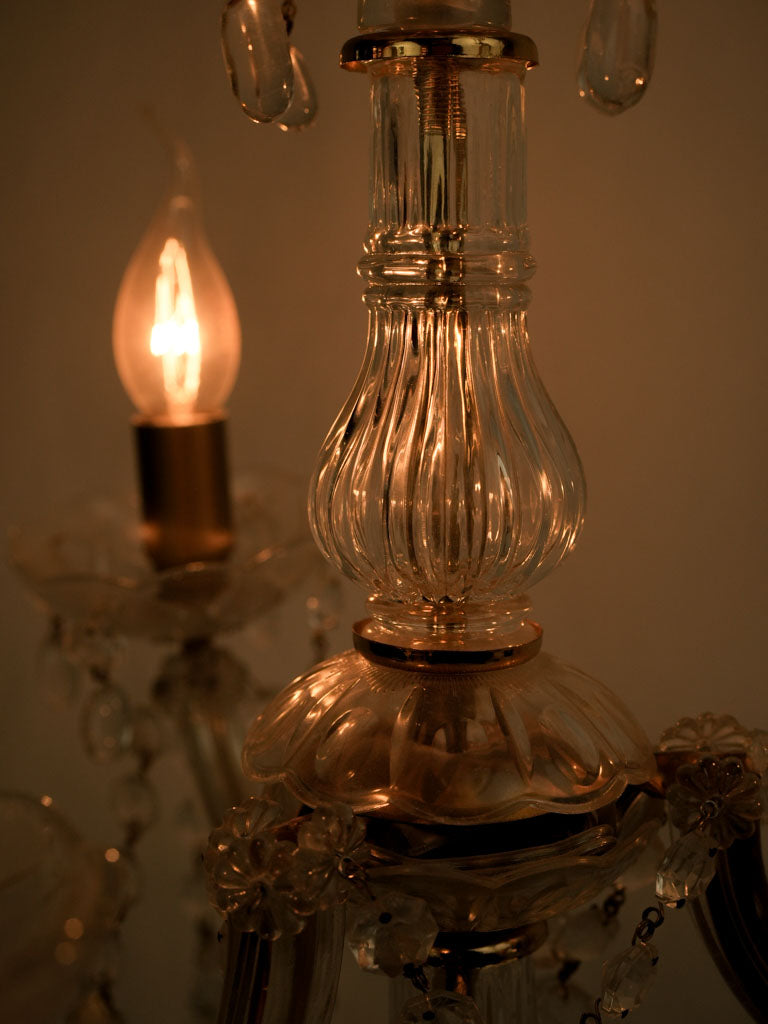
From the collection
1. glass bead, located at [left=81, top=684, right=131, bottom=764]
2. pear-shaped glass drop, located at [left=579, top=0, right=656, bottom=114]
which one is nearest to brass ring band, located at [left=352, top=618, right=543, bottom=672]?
pear-shaped glass drop, located at [left=579, top=0, right=656, bottom=114]

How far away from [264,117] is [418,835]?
0.59 feet

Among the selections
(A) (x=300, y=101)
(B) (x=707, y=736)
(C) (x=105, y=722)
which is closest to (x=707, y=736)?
(B) (x=707, y=736)

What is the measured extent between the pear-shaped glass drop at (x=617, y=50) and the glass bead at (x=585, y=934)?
0.94 ft

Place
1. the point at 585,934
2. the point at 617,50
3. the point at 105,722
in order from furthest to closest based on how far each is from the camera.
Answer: the point at 105,722, the point at 585,934, the point at 617,50

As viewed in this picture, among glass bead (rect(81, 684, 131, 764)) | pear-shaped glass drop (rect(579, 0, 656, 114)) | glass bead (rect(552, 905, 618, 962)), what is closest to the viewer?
pear-shaped glass drop (rect(579, 0, 656, 114))

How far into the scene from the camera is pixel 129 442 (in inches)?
30.0

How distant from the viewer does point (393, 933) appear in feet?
0.89

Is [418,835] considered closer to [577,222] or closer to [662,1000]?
[662,1000]

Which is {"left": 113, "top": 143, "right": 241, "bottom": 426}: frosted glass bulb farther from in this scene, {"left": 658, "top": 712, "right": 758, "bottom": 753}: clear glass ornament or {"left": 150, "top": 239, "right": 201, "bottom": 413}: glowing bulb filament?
{"left": 658, "top": 712, "right": 758, "bottom": 753}: clear glass ornament

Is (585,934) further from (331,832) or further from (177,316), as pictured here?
(177,316)

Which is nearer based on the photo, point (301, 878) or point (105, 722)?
point (301, 878)

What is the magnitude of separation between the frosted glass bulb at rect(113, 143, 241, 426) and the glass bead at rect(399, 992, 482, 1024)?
1.16 feet

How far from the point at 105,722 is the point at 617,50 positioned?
1.28ft

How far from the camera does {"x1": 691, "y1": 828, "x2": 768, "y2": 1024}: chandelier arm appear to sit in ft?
1.01
